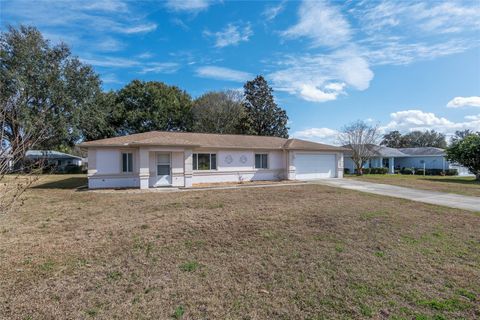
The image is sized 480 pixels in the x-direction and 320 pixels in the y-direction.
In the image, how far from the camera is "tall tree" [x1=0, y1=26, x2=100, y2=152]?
21766 mm

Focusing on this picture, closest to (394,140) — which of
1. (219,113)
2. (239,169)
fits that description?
(219,113)

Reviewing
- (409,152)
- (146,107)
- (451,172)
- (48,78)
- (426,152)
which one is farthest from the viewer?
(409,152)

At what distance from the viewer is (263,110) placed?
132ft

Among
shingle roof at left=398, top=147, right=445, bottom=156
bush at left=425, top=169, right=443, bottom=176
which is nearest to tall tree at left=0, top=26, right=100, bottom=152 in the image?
bush at left=425, top=169, right=443, bottom=176

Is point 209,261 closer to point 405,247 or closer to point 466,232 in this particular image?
point 405,247

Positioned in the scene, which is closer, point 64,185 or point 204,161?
point 64,185

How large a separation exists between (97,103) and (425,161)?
4673 centimetres

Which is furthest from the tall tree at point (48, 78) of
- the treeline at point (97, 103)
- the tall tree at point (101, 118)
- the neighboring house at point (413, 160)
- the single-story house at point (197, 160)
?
the neighboring house at point (413, 160)

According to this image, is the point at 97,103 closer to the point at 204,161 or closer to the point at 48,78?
the point at 48,78

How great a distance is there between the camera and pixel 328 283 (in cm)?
409

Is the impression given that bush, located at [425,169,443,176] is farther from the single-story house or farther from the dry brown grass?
the dry brown grass

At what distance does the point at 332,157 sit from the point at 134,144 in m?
16.6

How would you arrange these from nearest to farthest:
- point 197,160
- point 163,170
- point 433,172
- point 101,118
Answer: point 163,170
point 197,160
point 101,118
point 433,172

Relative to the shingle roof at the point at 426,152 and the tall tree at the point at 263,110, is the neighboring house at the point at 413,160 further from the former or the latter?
the tall tree at the point at 263,110
